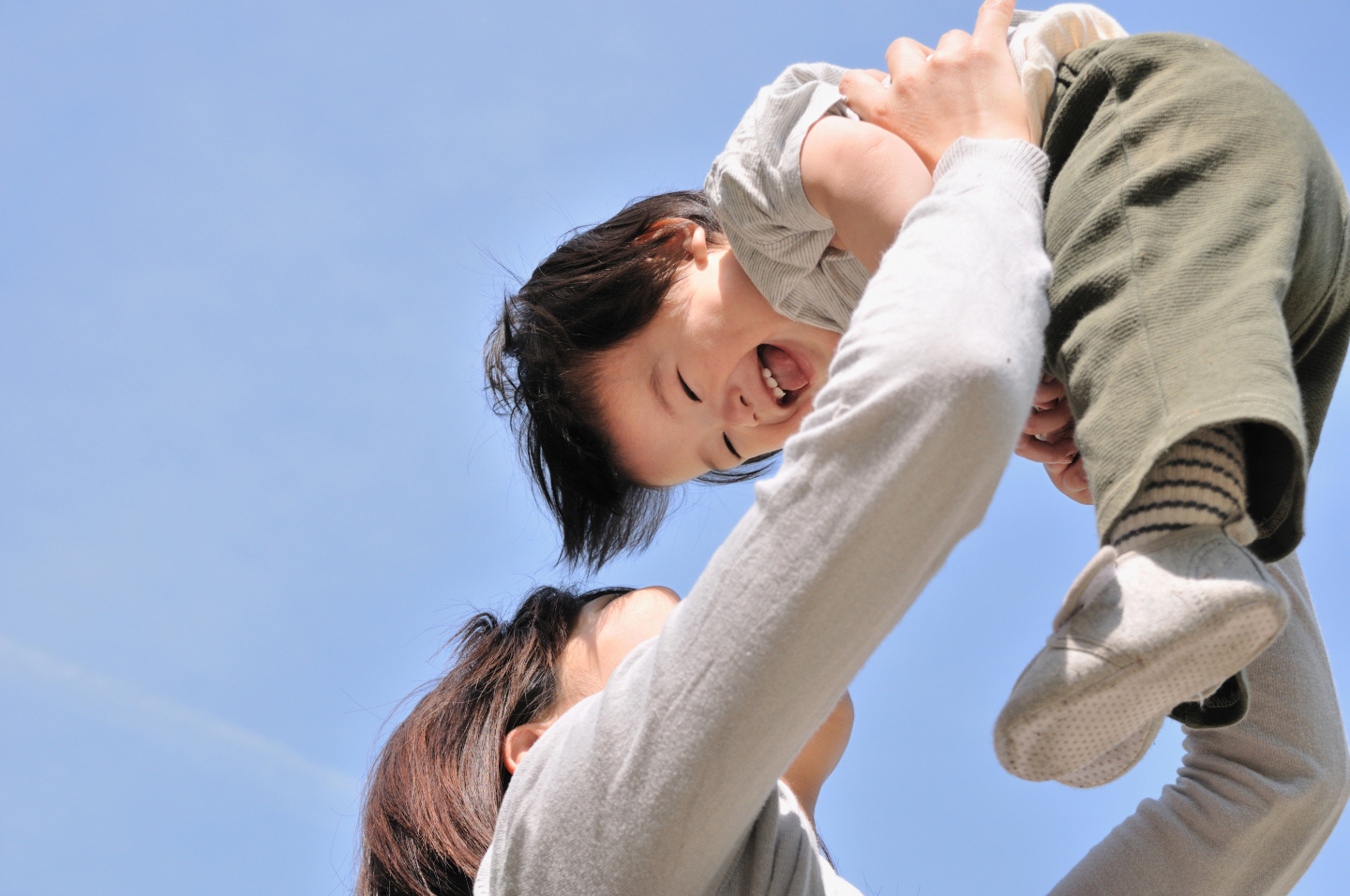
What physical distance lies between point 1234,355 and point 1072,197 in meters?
0.27

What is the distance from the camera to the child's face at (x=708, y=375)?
167cm

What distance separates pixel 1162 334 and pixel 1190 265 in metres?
0.08

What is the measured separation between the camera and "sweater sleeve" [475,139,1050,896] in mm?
678

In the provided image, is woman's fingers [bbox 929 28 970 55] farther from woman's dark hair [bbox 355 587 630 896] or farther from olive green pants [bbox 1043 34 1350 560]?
woman's dark hair [bbox 355 587 630 896]

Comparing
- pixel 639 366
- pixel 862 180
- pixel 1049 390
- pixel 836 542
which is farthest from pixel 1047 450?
pixel 639 366

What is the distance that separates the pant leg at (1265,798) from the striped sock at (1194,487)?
53 cm

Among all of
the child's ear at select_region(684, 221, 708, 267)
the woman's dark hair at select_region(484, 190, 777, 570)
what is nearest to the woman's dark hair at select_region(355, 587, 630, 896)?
the woman's dark hair at select_region(484, 190, 777, 570)

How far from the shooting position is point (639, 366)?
180 cm

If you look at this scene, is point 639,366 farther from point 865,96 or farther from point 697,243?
point 865,96

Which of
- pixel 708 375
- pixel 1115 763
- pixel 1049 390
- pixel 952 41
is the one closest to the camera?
pixel 1115 763

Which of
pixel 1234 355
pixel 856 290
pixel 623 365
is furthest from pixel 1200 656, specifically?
pixel 623 365

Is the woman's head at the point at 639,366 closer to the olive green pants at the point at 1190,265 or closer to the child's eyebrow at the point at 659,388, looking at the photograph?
the child's eyebrow at the point at 659,388

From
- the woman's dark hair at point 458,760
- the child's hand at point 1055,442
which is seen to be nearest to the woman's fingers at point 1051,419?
the child's hand at point 1055,442

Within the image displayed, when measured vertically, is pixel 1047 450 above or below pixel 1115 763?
above
